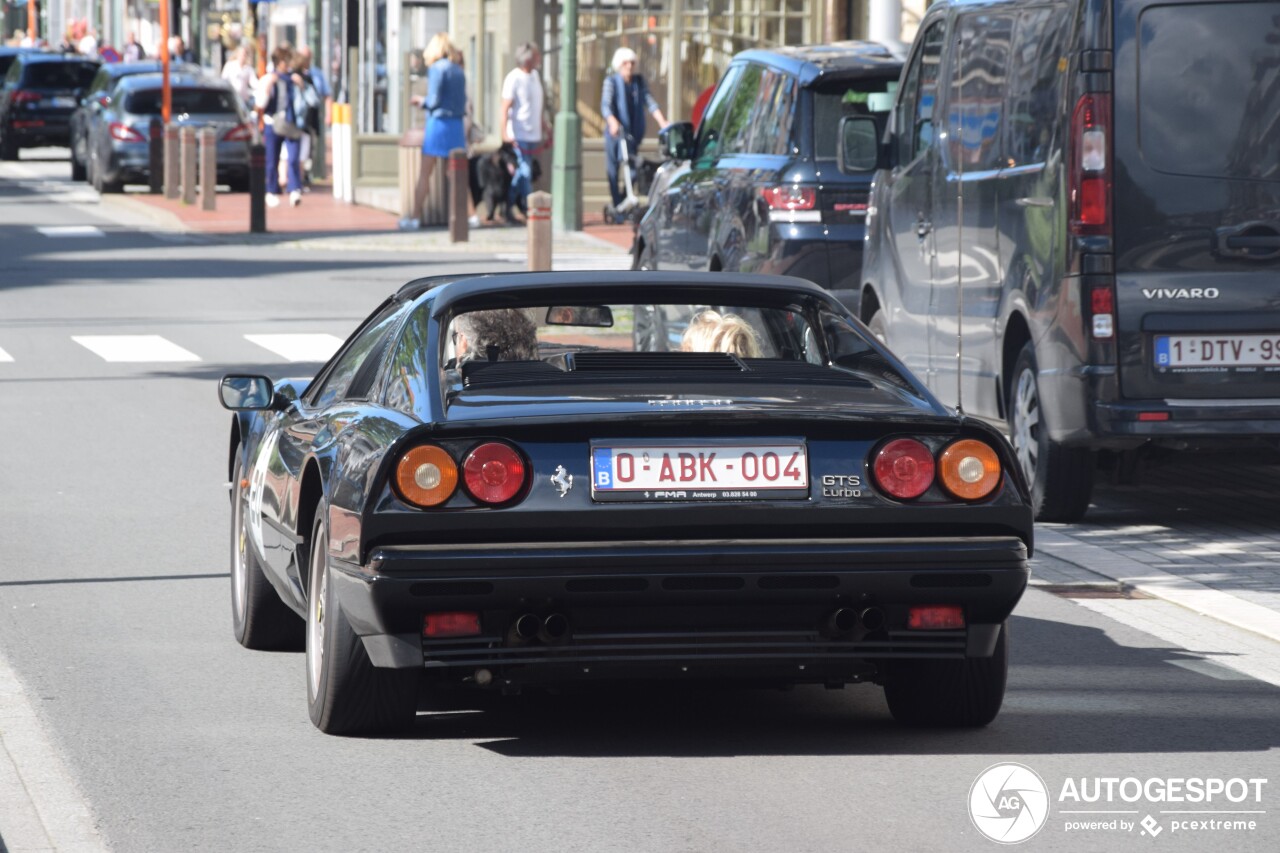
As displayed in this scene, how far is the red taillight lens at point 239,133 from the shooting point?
36.9 m

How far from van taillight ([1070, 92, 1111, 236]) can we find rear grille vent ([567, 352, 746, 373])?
3549 mm

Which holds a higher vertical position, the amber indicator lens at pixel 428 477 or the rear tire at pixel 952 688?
the amber indicator lens at pixel 428 477

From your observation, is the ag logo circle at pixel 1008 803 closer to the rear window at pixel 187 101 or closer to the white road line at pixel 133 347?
the white road line at pixel 133 347

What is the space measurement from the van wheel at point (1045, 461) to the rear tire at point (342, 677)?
4534mm

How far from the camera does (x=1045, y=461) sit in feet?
35.0

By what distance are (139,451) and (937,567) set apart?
7.66 m

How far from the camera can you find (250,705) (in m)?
7.19

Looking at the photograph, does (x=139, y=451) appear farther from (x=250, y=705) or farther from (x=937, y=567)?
(x=937, y=567)

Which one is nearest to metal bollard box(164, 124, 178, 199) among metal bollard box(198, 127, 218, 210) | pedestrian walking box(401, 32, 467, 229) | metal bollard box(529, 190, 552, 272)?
metal bollard box(198, 127, 218, 210)

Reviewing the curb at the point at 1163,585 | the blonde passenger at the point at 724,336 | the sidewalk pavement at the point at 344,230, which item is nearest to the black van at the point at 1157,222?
the curb at the point at 1163,585

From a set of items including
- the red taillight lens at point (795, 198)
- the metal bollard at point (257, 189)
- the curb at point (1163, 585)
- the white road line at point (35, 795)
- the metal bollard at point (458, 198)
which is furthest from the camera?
the metal bollard at point (257, 189)

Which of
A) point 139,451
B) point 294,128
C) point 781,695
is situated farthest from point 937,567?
point 294,128

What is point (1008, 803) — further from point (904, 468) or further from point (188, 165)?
point (188, 165)

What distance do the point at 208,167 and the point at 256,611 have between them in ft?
82.2
